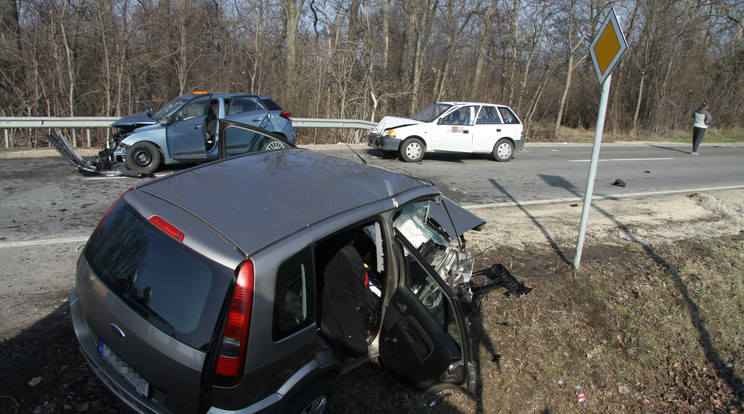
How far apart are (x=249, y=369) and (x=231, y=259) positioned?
1.75ft

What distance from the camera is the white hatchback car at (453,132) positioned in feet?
38.0

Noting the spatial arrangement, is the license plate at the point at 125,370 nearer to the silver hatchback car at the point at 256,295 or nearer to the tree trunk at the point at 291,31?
the silver hatchback car at the point at 256,295

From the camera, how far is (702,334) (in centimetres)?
439

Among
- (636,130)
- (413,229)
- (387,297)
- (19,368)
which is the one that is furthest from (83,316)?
(636,130)

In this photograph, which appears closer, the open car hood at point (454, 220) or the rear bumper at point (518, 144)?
the open car hood at point (454, 220)

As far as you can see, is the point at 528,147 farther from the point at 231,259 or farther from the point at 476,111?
the point at 231,259

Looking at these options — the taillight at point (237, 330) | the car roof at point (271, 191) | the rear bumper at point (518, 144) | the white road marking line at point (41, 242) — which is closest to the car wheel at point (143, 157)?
the white road marking line at point (41, 242)

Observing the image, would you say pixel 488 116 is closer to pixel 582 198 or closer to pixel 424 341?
pixel 582 198

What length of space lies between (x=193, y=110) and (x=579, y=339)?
26.8 feet

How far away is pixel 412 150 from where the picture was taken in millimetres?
11656

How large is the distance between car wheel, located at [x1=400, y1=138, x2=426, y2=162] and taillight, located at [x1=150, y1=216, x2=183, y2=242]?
969 cm

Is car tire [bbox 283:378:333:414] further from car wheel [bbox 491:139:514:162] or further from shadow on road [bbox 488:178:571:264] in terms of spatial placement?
car wheel [bbox 491:139:514:162]

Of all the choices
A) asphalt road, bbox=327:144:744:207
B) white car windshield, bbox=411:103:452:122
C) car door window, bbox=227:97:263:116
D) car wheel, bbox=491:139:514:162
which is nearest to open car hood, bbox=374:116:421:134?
white car windshield, bbox=411:103:452:122

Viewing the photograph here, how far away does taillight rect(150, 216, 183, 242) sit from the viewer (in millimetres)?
2119
